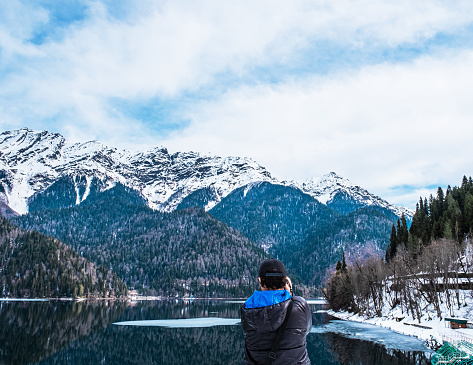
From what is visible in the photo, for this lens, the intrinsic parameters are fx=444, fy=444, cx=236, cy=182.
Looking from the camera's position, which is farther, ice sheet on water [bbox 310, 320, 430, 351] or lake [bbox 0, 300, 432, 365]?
ice sheet on water [bbox 310, 320, 430, 351]

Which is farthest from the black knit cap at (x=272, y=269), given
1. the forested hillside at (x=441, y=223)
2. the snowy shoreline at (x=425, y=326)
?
the forested hillside at (x=441, y=223)

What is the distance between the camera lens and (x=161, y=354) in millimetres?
52969

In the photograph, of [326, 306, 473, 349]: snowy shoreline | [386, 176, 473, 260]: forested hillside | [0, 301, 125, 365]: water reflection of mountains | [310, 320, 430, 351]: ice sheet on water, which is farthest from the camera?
[386, 176, 473, 260]: forested hillside

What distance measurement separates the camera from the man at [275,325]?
6730mm

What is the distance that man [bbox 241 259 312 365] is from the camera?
6730 mm

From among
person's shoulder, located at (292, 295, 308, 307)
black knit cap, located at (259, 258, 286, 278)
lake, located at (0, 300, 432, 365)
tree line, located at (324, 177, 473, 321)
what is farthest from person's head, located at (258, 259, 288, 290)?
tree line, located at (324, 177, 473, 321)

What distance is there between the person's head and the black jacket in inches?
15.5

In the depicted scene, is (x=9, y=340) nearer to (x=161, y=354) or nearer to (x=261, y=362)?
(x=161, y=354)

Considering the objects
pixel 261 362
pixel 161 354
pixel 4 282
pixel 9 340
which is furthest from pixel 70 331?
pixel 4 282

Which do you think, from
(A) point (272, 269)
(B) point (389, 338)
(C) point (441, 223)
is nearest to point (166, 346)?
(B) point (389, 338)

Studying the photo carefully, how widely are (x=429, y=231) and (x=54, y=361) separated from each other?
329 ft

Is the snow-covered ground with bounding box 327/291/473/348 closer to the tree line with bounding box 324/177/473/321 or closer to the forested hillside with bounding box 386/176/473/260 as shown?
the tree line with bounding box 324/177/473/321

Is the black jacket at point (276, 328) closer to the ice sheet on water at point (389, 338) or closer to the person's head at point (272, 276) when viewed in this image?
the person's head at point (272, 276)

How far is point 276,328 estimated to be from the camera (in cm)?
671
